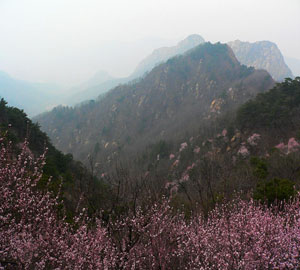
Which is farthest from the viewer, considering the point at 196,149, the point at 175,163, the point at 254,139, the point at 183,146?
the point at 183,146

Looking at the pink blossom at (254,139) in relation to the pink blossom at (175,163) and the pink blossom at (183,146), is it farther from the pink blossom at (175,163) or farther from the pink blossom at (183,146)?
the pink blossom at (183,146)

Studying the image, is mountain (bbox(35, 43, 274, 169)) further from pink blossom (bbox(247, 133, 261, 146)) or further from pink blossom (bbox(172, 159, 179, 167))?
pink blossom (bbox(247, 133, 261, 146))

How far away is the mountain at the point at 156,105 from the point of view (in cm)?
13325

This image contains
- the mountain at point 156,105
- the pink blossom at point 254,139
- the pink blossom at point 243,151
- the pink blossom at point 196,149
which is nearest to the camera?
the pink blossom at point 243,151

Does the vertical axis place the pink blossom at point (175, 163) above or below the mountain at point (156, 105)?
below

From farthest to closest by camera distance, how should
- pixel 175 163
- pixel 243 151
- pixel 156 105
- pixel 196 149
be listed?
pixel 156 105 → pixel 175 163 → pixel 196 149 → pixel 243 151

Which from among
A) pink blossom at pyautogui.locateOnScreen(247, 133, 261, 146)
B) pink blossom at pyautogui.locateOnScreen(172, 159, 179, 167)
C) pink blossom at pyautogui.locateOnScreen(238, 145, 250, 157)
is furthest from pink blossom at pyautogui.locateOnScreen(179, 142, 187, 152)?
pink blossom at pyautogui.locateOnScreen(247, 133, 261, 146)

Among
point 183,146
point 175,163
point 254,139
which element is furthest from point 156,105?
point 254,139

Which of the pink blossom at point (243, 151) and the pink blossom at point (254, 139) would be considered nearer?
the pink blossom at point (243, 151)

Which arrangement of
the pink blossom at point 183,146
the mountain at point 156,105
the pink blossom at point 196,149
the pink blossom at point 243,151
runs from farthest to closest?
1. the mountain at point 156,105
2. the pink blossom at point 183,146
3. the pink blossom at point 196,149
4. the pink blossom at point 243,151

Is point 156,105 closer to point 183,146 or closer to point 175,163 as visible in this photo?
point 183,146

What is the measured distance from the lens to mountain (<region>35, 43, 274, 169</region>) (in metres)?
133

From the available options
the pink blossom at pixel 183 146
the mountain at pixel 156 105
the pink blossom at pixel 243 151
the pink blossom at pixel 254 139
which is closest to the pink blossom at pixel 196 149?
the pink blossom at pixel 183 146

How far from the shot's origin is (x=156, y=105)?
6678 inches
